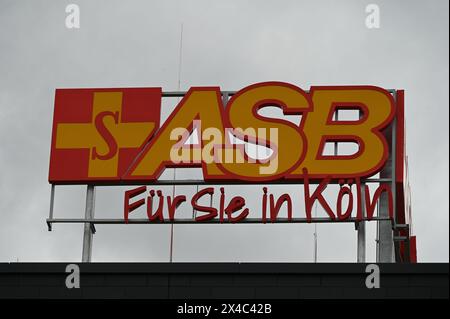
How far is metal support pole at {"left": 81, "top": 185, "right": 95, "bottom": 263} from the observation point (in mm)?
25641

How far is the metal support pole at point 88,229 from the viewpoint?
2564cm

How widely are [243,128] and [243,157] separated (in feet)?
2.62

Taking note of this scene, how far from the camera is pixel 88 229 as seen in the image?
86.1 ft

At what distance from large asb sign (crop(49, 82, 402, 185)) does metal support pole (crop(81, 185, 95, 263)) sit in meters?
0.35

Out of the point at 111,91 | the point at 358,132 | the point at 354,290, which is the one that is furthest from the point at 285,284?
the point at 111,91

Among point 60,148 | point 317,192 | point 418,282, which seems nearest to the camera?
point 418,282

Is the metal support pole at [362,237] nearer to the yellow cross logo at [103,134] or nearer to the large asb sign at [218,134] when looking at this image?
the large asb sign at [218,134]

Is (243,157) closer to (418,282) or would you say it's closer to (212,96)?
(212,96)

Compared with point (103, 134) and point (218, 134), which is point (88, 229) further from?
point (218, 134)

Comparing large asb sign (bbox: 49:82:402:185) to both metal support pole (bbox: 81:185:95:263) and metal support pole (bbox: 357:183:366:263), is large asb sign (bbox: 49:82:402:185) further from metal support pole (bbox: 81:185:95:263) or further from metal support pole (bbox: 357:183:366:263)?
metal support pole (bbox: 357:183:366:263)

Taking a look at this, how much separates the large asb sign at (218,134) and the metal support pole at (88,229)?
1.16 ft

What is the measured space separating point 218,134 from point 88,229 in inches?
139

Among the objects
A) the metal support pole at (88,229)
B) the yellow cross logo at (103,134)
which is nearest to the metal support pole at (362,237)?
the yellow cross logo at (103,134)
